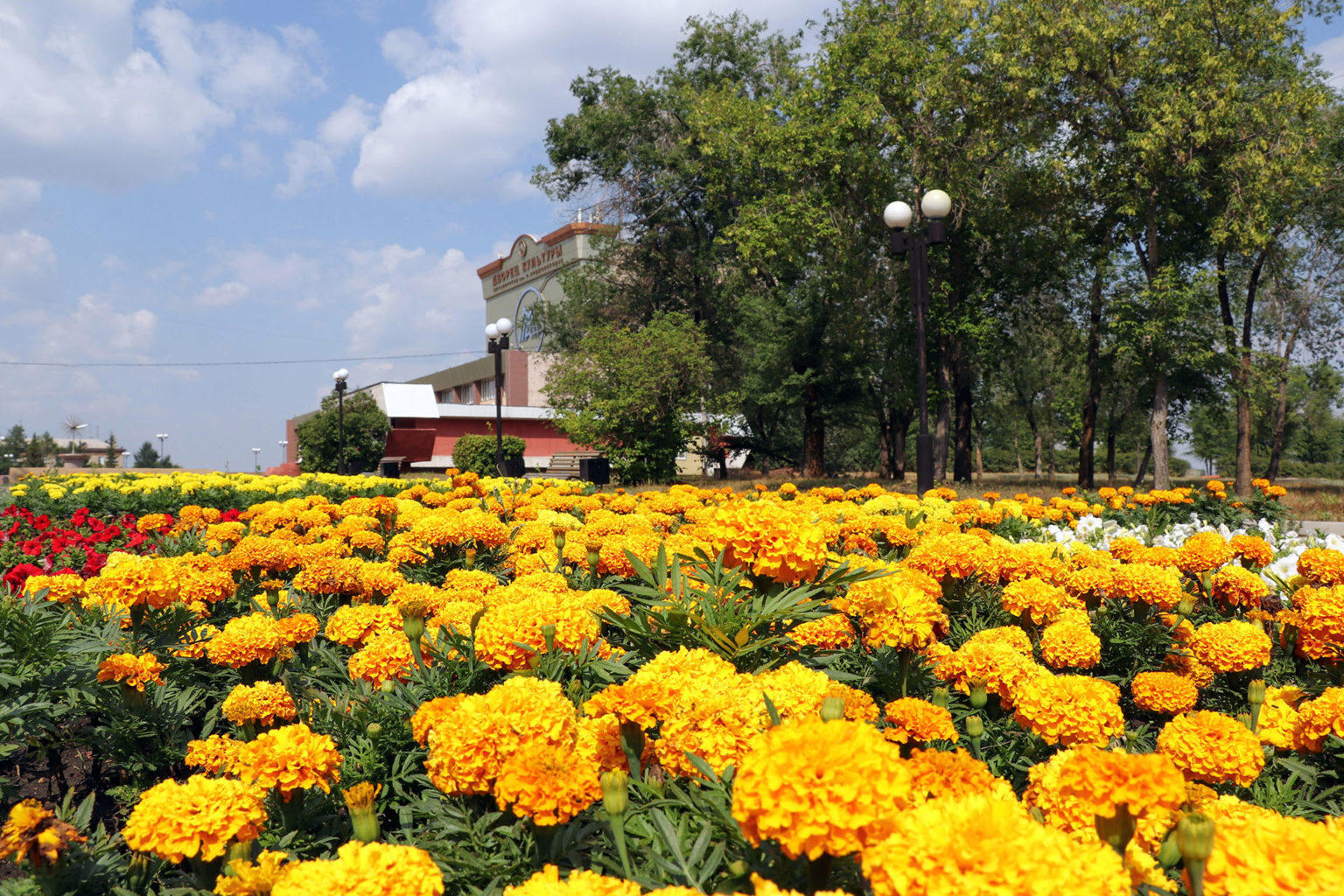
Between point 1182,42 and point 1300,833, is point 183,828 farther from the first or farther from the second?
point 1182,42

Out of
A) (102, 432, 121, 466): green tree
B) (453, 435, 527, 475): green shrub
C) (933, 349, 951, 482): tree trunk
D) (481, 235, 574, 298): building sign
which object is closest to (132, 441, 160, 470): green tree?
(102, 432, 121, 466): green tree

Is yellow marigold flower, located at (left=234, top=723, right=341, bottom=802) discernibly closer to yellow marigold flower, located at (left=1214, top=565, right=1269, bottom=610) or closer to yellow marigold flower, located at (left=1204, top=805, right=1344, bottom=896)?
yellow marigold flower, located at (left=1204, top=805, right=1344, bottom=896)

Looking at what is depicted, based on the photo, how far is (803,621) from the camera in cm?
251

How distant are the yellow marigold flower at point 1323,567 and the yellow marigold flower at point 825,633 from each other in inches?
92.6

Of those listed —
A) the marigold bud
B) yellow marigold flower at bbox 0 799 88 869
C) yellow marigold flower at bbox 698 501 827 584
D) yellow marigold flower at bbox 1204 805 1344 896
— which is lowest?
yellow marigold flower at bbox 0 799 88 869

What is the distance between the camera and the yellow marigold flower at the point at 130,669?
7.90 feet

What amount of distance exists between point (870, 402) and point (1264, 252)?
36.5ft

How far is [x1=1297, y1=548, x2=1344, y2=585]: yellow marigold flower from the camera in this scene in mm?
3508

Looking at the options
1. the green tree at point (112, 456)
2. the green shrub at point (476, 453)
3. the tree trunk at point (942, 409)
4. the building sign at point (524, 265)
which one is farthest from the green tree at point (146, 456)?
the tree trunk at point (942, 409)

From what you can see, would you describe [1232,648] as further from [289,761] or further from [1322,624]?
[289,761]

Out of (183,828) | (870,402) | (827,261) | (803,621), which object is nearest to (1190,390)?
(870,402)

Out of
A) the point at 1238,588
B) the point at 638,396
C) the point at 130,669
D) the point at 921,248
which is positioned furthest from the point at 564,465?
the point at 130,669

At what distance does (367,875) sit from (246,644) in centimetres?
167

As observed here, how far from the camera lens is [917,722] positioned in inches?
77.5
